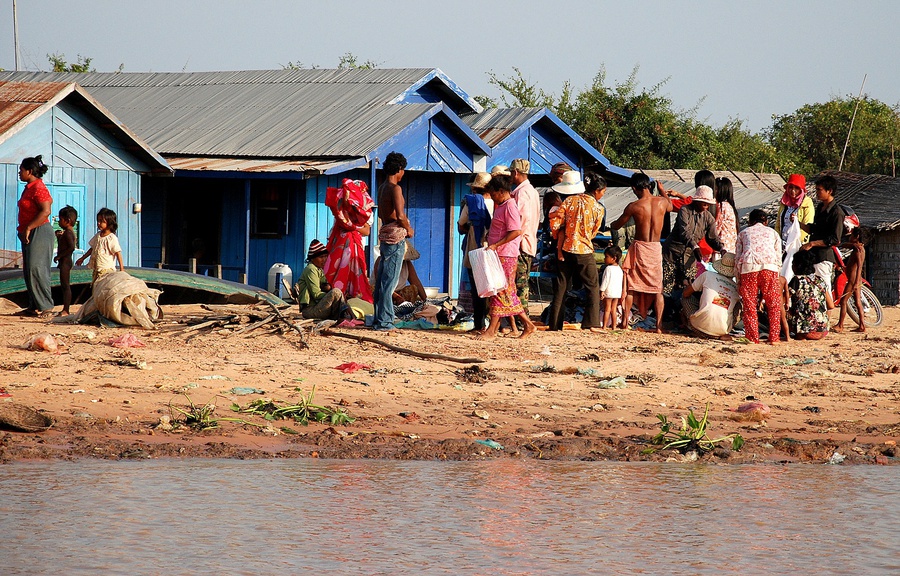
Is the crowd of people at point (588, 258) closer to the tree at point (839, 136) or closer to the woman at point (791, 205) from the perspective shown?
the woman at point (791, 205)

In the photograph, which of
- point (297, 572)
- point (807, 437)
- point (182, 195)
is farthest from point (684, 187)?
point (297, 572)

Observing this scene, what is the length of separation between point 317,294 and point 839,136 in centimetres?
3349

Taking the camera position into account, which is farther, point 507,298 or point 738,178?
point 738,178

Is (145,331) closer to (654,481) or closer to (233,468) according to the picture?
(233,468)

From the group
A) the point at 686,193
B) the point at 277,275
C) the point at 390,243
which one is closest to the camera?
the point at 390,243

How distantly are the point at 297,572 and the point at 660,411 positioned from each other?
167 inches

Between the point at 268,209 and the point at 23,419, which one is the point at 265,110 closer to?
the point at 268,209

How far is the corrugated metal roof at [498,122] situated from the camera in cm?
1931

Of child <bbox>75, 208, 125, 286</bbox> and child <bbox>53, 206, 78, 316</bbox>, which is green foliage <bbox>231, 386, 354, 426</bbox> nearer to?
child <bbox>75, 208, 125, 286</bbox>

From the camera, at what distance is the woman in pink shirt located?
11391mm

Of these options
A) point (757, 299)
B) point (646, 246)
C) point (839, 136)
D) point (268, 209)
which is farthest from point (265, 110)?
point (839, 136)

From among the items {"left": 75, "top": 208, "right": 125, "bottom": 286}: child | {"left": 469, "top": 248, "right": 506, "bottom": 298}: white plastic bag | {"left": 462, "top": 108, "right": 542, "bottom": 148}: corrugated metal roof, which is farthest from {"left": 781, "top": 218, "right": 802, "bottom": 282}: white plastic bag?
{"left": 75, "top": 208, "right": 125, "bottom": 286}: child

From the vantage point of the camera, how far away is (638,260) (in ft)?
40.1

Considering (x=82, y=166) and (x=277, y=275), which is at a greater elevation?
(x=82, y=166)
